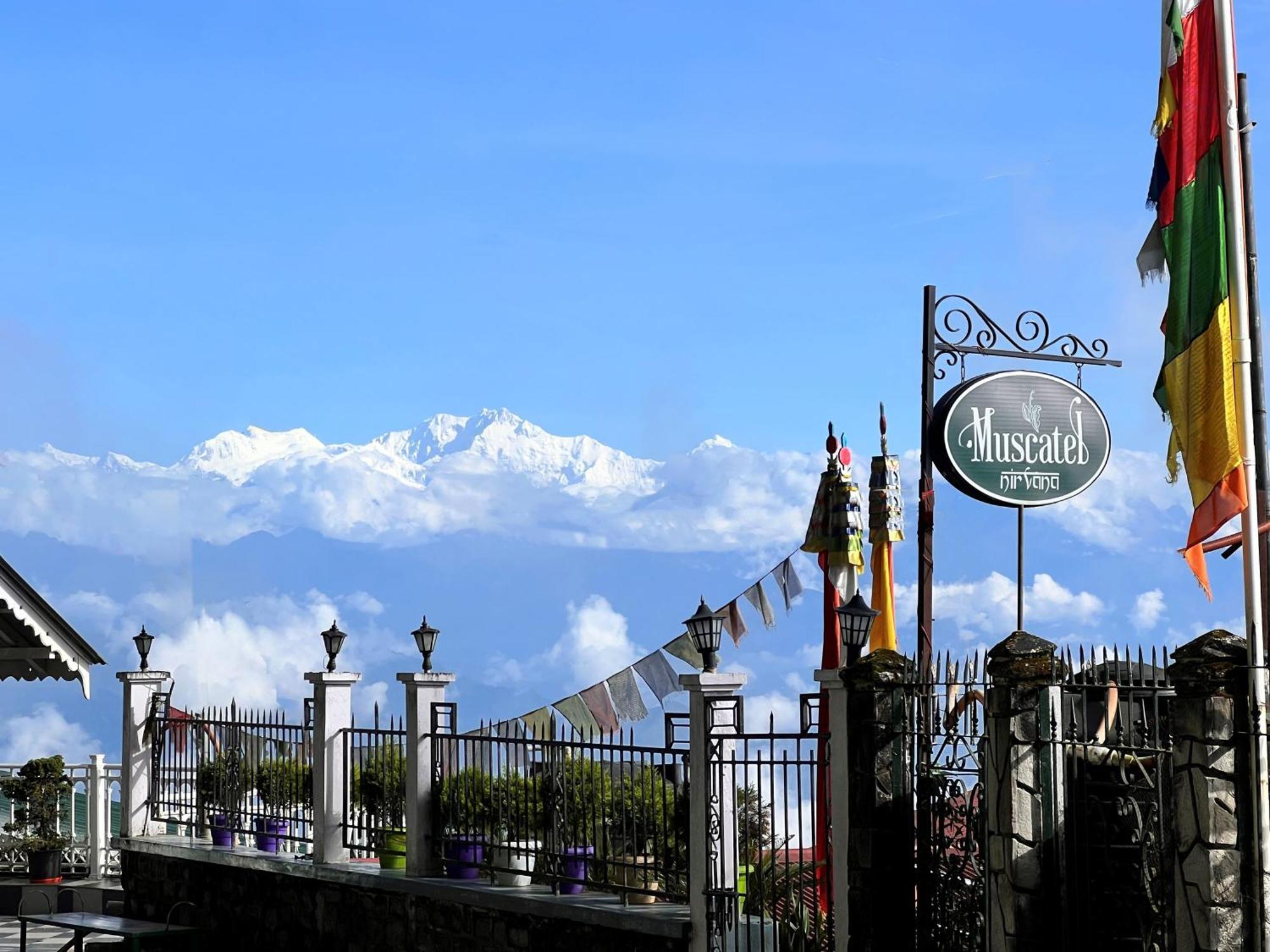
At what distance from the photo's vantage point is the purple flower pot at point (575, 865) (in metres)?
12.0

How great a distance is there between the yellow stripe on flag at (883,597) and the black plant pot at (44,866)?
407 inches

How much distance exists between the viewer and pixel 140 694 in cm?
1728

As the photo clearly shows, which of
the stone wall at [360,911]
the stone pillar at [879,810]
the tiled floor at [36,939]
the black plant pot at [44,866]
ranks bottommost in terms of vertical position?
the tiled floor at [36,939]

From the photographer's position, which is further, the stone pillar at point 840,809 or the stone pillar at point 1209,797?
the stone pillar at point 840,809

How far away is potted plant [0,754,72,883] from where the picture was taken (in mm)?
19453

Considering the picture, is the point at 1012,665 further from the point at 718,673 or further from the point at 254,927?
the point at 254,927

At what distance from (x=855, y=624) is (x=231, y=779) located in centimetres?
798

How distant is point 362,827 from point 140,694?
4.08 metres

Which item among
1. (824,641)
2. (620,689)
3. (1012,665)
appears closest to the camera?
(1012,665)

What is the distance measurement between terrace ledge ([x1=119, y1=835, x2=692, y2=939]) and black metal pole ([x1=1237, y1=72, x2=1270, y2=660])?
4253 mm

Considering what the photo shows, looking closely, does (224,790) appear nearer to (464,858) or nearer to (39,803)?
(464,858)

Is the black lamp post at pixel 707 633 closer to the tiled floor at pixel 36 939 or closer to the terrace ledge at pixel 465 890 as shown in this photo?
the terrace ledge at pixel 465 890

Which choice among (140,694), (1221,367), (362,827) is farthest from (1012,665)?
(140,694)

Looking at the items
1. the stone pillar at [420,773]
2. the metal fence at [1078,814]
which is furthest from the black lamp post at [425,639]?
the metal fence at [1078,814]
